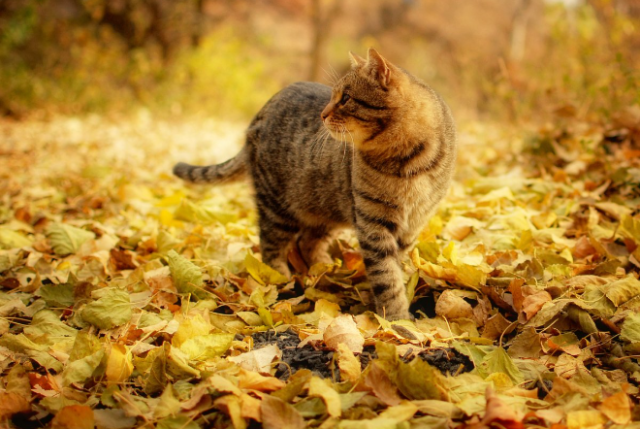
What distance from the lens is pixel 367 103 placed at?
2537 mm

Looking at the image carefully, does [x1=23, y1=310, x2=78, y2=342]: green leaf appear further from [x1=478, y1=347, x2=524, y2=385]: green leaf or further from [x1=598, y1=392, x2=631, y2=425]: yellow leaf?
[x1=598, y1=392, x2=631, y2=425]: yellow leaf

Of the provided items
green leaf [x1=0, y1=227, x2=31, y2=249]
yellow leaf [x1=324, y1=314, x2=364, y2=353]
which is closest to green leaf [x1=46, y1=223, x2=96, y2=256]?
green leaf [x1=0, y1=227, x2=31, y2=249]

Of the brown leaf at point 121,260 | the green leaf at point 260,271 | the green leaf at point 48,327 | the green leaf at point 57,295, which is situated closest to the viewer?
the green leaf at point 48,327

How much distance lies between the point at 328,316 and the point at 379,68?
3.70 ft

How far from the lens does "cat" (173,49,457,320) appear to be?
252 cm

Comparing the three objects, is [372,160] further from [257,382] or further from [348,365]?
[257,382]

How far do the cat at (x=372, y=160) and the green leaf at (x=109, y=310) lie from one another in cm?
110

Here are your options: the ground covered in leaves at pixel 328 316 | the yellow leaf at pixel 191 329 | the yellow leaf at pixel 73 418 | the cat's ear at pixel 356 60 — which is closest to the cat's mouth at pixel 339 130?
the cat's ear at pixel 356 60

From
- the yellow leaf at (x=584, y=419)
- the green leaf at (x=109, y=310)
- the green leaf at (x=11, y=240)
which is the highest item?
the yellow leaf at (x=584, y=419)

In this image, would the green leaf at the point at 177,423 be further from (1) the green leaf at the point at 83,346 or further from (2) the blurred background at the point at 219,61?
(2) the blurred background at the point at 219,61

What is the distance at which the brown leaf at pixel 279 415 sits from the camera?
1604 millimetres

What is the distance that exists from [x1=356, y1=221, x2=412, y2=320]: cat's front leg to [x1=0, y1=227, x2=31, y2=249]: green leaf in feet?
6.54

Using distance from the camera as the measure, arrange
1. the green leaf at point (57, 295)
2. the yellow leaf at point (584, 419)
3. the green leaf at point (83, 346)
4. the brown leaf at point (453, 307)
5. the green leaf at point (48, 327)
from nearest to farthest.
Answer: the yellow leaf at point (584, 419), the green leaf at point (83, 346), the green leaf at point (48, 327), the brown leaf at point (453, 307), the green leaf at point (57, 295)

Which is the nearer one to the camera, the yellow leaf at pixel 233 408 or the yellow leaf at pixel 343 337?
the yellow leaf at pixel 233 408
